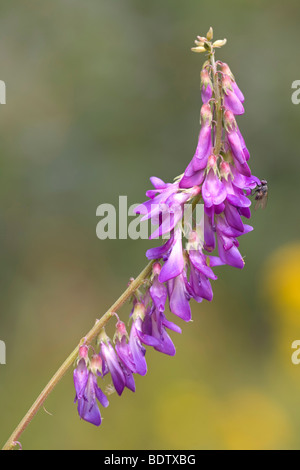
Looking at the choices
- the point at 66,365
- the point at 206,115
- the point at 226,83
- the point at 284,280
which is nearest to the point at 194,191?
the point at 206,115

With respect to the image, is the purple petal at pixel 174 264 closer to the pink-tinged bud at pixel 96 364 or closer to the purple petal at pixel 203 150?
the purple petal at pixel 203 150

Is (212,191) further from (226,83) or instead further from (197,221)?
(226,83)

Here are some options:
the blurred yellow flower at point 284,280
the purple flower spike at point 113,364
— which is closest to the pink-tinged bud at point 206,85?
the purple flower spike at point 113,364

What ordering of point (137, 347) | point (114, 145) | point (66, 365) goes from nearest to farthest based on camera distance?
1. point (66, 365)
2. point (137, 347)
3. point (114, 145)

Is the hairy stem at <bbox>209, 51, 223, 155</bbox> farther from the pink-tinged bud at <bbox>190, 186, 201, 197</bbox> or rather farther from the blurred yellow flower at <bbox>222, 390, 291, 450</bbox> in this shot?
the blurred yellow flower at <bbox>222, 390, 291, 450</bbox>

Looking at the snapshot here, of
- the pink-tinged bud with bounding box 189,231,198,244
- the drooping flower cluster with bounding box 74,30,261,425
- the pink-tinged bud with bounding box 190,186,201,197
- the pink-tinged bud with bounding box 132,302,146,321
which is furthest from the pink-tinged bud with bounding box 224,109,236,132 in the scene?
the pink-tinged bud with bounding box 132,302,146,321

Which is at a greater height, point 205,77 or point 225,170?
point 205,77
